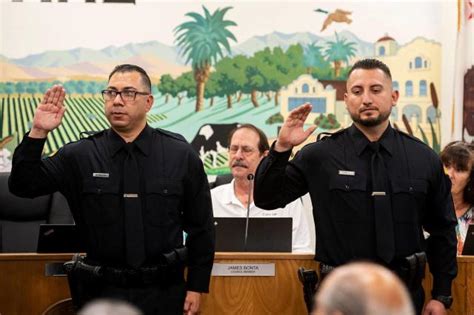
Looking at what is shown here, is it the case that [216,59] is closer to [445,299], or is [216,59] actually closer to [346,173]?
[346,173]

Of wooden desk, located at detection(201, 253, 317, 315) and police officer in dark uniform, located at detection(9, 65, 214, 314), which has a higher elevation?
police officer in dark uniform, located at detection(9, 65, 214, 314)

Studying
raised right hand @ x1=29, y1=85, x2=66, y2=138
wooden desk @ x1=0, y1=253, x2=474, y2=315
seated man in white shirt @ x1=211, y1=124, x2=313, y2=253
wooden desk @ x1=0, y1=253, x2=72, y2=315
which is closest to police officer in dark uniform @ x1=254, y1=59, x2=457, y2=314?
wooden desk @ x1=0, y1=253, x2=474, y2=315

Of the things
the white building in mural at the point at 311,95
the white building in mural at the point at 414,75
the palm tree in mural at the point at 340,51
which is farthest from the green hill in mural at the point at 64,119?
the white building in mural at the point at 414,75

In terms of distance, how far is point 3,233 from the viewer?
16.7 ft

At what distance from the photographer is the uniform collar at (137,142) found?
3445mm

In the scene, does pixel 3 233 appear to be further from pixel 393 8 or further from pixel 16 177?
pixel 393 8

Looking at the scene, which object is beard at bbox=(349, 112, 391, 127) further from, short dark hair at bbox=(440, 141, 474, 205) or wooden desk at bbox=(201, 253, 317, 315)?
short dark hair at bbox=(440, 141, 474, 205)

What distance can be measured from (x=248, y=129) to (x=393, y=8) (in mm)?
1591

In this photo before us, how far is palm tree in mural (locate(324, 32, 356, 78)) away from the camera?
5.71m

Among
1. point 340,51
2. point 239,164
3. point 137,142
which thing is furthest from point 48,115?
point 340,51

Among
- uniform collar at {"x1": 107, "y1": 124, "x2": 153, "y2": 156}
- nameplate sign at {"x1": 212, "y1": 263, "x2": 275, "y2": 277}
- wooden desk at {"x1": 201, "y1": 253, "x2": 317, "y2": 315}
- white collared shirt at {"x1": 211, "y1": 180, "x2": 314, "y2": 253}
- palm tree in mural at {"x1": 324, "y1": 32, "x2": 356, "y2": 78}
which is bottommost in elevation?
wooden desk at {"x1": 201, "y1": 253, "x2": 317, "y2": 315}

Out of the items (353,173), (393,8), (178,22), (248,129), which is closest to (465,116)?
(393,8)

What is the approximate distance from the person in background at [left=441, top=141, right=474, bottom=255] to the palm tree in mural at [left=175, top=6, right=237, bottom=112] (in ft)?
5.75

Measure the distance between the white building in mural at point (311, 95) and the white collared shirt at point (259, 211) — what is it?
104 cm
